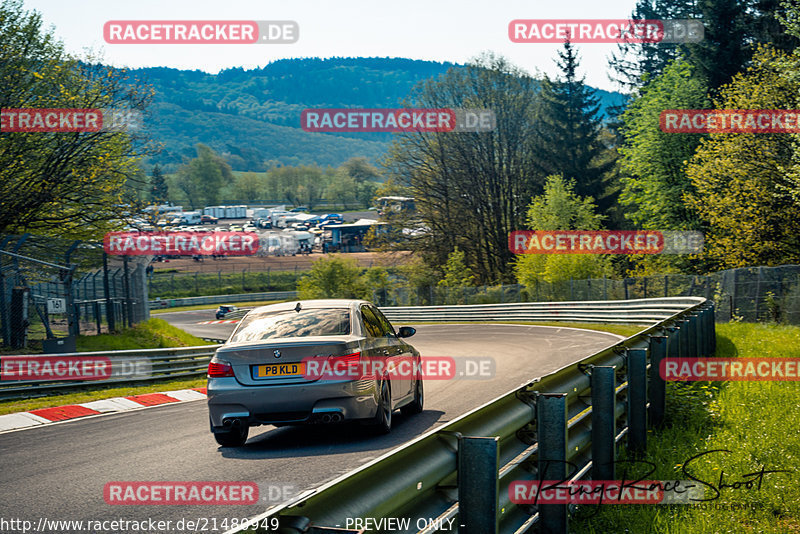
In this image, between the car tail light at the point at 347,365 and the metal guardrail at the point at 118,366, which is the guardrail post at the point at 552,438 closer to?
the car tail light at the point at 347,365

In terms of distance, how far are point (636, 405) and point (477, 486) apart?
3986 millimetres

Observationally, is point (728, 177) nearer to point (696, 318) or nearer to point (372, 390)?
point (696, 318)

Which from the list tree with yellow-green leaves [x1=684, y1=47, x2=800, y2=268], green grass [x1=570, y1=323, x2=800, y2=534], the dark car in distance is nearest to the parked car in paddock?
green grass [x1=570, y1=323, x2=800, y2=534]

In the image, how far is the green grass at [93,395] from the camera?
13662 mm

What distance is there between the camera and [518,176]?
210 feet

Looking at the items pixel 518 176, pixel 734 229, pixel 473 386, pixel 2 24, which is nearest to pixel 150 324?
pixel 2 24

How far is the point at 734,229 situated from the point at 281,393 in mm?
30822

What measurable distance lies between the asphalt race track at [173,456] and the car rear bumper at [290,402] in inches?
14.0

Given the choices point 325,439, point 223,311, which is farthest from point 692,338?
point 223,311

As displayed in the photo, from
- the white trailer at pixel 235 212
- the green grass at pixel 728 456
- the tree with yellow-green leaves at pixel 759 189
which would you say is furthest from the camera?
the white trailer at pixel 235 212

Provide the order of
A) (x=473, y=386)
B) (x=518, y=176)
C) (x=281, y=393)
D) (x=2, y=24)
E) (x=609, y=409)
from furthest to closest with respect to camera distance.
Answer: (x=518, y=176), (x=2, y=24), (x=473, y=386), (x=281, y=393), (x=609, y=409)

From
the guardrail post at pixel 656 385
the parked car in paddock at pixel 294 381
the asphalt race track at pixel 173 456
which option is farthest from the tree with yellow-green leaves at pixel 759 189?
the parked car in paddock at pixel 294 381

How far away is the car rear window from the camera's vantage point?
908 centimetres

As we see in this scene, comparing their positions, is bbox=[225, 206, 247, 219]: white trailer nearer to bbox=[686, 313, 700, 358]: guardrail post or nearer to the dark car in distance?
the dark car in distance
